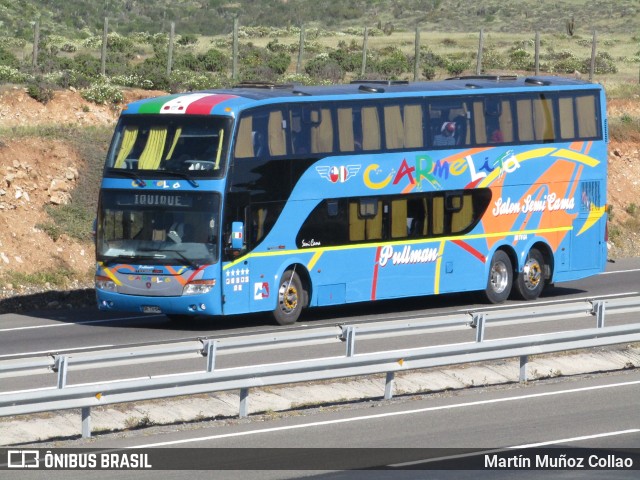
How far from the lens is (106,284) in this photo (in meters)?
22.8

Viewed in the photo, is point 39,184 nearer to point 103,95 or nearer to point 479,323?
point 103,95

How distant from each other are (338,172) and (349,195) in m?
0.49

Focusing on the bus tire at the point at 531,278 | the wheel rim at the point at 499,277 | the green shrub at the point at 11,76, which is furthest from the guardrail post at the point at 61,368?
the green shrub at the point at 11,76

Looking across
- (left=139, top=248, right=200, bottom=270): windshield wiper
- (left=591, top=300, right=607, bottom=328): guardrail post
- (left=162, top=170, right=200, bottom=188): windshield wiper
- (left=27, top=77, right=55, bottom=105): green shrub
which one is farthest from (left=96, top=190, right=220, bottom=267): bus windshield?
(left=27, top=77, right=55, bottom=105): green shrub

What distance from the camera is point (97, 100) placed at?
38.8 meters

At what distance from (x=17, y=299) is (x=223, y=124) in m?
6.90

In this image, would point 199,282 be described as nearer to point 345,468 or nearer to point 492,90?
point 492,90

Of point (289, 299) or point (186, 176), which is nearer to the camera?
point (186, 176)

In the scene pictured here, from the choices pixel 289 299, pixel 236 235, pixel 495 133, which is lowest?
pixel 289 299

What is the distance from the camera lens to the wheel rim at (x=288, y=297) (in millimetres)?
23328

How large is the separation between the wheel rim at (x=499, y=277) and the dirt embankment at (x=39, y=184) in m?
8.28

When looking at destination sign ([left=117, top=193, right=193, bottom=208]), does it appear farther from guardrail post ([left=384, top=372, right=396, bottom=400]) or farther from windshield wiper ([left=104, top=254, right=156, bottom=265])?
guardrail post ([left=384, top=372, right=396, bottom=400])

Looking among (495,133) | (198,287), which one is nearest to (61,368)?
(198,287)

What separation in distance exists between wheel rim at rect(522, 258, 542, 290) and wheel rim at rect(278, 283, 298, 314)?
565cm
